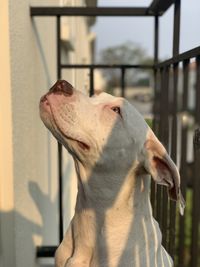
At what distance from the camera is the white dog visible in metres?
1.70

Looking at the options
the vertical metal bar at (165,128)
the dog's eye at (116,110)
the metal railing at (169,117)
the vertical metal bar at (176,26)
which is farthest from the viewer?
the vertical metal bar at (165,128)

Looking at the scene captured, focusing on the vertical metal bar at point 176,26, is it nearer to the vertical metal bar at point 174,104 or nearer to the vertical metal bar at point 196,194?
the vertical metal bar at point 174,104

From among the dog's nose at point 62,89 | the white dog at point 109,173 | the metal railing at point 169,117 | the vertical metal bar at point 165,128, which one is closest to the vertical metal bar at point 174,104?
the metal railing at point 169,117

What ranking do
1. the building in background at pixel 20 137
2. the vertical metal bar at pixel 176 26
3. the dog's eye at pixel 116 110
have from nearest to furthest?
the dog's eye at pixel 116 110, the building in background at pixel 20 137, the vertical metal bar at pixel 176 26

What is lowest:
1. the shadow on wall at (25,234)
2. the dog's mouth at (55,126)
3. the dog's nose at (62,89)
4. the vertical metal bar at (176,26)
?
the shadow on wall at (25,234)

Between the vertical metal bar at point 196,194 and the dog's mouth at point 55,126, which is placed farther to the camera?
the vertical metal bar at point 196,194

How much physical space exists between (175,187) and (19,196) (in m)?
0.86

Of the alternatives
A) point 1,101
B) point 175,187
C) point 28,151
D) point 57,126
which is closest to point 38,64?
point 28,151

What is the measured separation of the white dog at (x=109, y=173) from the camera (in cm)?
170

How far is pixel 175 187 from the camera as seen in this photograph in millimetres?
1668

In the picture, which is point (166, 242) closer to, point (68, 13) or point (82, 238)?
point (82, 238)

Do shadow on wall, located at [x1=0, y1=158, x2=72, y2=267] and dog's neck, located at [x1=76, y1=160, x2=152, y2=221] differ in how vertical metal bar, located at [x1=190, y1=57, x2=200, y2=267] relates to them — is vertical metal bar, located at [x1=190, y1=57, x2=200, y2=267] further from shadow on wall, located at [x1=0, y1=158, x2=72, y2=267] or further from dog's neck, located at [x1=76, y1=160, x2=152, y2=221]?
shadow on wall, located at [x1=0, y1=158, x2=72, y2=267]

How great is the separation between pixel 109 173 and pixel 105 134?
152 millimetres

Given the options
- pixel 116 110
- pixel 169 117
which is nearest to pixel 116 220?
pixel 116 110
